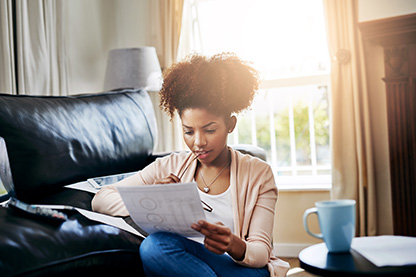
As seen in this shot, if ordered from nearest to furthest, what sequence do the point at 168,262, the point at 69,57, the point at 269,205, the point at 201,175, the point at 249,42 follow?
the point at 168,262, the point at 269,205, the point at 201,175, the point at 69,57, the point at 249,42

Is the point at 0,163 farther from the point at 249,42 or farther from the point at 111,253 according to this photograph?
the point at 249,42

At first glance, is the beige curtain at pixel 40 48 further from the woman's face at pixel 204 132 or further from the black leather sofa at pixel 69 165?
the woman's face at pixel 204 132

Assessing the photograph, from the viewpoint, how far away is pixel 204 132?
1.23 metres

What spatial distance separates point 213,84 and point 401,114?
62.2 inches

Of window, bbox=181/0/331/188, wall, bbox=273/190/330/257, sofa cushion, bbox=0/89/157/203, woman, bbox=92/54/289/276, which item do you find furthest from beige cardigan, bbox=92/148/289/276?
window, bbox=181/0/331/188

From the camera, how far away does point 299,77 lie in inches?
116

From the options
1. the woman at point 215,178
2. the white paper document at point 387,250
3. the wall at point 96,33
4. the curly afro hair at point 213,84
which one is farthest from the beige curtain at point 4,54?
the white paper document at point 387,250

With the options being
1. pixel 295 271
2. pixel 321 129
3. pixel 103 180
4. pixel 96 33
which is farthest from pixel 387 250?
pixel 96 33

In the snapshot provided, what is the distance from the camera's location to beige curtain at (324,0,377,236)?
262 cm

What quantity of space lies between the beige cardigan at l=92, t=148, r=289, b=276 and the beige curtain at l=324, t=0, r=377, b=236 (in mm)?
1520

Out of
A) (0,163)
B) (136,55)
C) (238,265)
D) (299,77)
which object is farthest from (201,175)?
(299,77)

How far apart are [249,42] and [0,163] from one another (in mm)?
2168

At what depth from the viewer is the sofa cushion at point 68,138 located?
1.40 meters

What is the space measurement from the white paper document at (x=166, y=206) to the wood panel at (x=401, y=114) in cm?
168
